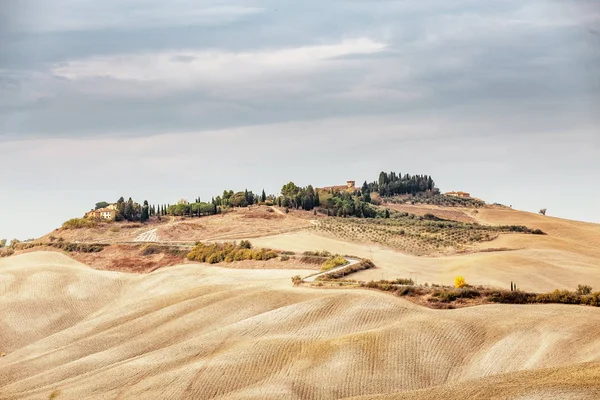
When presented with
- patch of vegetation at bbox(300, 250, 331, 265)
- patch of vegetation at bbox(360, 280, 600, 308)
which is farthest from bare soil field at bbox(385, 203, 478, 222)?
patch of vegetation at bbox(360, 280, 600, 308)

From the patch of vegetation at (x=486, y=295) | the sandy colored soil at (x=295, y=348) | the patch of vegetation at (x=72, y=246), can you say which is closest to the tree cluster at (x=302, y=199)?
the patch of vegetation at (x=72, y=246)

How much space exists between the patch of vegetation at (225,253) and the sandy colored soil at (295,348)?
21082mm

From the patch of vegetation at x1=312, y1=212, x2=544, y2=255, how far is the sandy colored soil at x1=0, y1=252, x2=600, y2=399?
37.0 meters

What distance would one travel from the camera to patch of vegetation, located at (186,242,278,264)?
354 feet

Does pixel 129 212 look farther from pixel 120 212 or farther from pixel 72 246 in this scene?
pixel 72 246

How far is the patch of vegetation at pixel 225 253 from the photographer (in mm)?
107750

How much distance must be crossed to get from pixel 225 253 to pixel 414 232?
31.9m

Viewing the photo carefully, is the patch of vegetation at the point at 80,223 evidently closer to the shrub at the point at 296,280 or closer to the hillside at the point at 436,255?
the hillside at the point at 436,255

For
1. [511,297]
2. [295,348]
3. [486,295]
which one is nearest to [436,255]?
[486,295]

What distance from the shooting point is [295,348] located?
55.8 meters

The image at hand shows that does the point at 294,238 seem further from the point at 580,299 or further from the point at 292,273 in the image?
the point at 580,299

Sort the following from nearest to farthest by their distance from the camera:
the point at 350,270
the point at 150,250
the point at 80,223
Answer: the point at 350,270, the point at 150,250, the point at 80,223

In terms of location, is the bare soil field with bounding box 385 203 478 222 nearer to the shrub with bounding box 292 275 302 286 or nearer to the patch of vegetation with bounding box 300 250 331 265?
the patch of vegetation with bounding box 300 250 331 265

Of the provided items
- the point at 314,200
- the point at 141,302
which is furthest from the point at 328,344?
the point at 314,200
